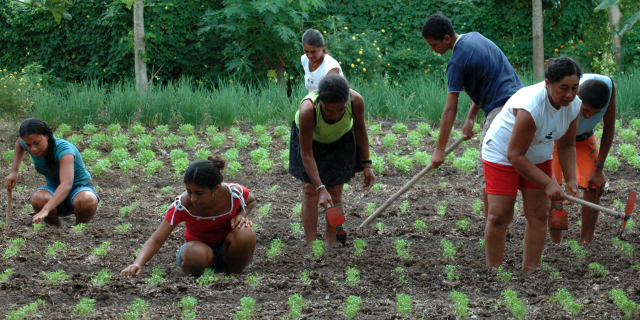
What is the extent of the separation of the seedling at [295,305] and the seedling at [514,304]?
117 cm

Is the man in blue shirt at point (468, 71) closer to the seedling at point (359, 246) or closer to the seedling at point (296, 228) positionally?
the seedling at point (359, 246)

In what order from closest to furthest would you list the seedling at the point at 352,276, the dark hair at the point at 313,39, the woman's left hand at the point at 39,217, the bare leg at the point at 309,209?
the seedling at the point at 352,276, the woman's left hand at the point at 39,217, the bare leg at the point at 309,209, the dark hair at the point at 313,39

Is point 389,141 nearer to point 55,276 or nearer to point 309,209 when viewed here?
point 309,209

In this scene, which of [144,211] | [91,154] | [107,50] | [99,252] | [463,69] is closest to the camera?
[463,69]

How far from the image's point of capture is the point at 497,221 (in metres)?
3.60

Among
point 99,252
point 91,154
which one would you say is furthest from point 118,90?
point 99,252

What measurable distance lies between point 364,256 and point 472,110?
1.53 metres

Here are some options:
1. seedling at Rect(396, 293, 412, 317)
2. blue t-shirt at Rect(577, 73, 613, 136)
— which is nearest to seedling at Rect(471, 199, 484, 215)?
blue t-shirt at Rect(577, 73, 613, 136)

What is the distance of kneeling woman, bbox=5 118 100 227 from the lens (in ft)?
15.6

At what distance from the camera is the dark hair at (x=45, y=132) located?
470 centimetres

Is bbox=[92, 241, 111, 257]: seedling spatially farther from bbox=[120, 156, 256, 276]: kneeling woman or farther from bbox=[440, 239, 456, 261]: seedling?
bbox=[440, 239, 456, 261]: seedling

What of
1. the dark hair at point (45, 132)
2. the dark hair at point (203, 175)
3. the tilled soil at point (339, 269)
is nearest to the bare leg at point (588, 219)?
the tilled soil at point (339, 269)

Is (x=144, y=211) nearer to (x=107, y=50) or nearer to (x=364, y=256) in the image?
(x=364, y=256)

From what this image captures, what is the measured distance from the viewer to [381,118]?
9688 mm
